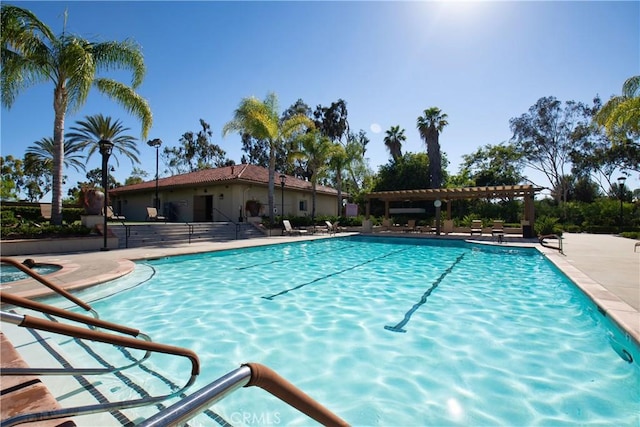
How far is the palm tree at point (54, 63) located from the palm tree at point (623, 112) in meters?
20.8

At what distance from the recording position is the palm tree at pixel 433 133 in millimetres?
31156

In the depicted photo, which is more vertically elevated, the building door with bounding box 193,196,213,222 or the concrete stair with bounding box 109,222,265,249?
the building door with bounding box 193,196,213,222

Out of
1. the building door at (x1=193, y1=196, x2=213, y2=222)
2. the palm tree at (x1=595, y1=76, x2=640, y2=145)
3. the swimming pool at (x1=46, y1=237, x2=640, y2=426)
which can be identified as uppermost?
the palm tree at (x1=595, y1=76, x2=640, y2=145)

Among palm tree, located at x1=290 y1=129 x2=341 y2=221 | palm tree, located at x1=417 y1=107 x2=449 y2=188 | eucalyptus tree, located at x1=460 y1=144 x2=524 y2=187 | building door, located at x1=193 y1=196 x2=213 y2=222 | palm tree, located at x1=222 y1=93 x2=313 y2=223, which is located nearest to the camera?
palm tree, located at x1=222 y1=93 x2=313 y2=223

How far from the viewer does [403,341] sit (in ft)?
15.6

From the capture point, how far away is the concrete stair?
14.7 metres

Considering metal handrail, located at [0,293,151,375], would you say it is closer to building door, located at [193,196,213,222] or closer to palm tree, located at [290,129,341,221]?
palm tree, located at [290,129,341,221]

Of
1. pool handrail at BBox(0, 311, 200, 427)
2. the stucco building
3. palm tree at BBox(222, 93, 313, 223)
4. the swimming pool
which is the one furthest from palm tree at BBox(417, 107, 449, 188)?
pool handrail at BBox(0, 311, 200, 427)

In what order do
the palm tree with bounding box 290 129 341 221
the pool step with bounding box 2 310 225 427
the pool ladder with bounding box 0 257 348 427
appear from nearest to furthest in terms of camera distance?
the pool ladder with bounding box 0 257 348 427, the pool step with bounding box 2 310 225 427, the palm tree with bounding box 290 129 341 221

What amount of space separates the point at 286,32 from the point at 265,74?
5716mm

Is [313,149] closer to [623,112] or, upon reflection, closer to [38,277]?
[623,112]

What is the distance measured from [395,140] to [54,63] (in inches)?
1177

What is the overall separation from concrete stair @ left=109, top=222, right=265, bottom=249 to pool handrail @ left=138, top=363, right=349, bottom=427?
48.5 ft

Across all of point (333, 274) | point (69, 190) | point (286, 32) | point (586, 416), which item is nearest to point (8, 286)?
point (333, 274)
